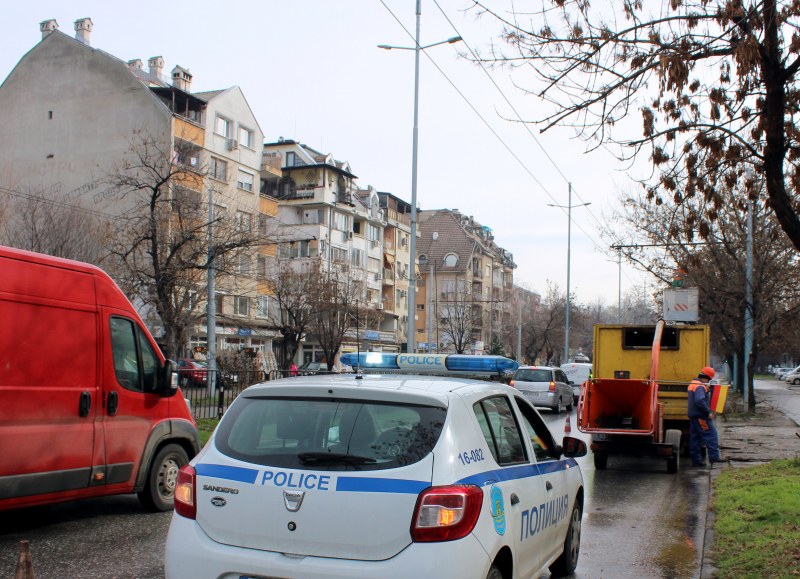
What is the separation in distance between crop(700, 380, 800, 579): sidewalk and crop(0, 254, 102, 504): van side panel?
18.2 ft

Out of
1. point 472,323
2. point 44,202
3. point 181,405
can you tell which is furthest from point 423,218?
point 181,405

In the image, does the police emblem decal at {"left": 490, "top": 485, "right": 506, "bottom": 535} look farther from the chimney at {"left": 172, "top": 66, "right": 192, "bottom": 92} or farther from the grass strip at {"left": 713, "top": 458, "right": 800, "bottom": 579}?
the chimney at {"left": 172, "top": 66, "right": 192, "bottom": 92}

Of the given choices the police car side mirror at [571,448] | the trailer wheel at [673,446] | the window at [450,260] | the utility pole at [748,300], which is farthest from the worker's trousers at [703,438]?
the window at [450,260]

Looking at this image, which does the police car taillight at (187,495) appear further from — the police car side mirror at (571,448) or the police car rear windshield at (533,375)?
the police car rear windshield at (533,375)

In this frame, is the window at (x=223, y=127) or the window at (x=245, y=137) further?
the window at (x=245, y=137)

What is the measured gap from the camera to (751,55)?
19.9 feet

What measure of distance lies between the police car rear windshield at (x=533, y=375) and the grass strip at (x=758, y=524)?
1664cm

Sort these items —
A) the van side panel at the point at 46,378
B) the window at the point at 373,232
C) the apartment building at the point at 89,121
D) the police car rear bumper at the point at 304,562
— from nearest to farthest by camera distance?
the police car rear bumper at the point at 304,562
the van side panel at the point at 46,378
the apartment building at the point at 89,121
the window at the point at 373,232

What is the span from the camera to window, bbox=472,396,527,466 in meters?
4.95

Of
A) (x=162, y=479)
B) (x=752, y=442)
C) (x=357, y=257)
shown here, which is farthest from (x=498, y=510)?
(x=357, y=257)

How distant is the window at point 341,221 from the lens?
210ft

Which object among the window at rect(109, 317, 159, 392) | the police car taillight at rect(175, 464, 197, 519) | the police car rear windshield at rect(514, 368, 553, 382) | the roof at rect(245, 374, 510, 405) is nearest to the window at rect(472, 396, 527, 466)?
the roof at rect(245, 374, 510, 405)

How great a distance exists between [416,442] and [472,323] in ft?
206

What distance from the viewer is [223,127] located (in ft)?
162
